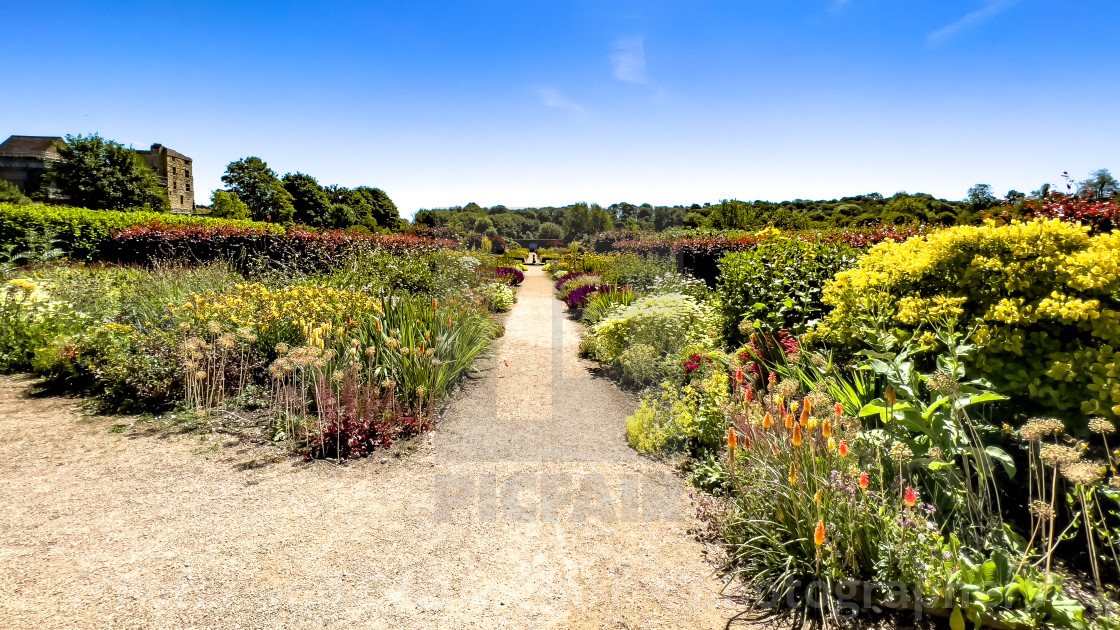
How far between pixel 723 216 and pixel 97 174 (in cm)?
3501

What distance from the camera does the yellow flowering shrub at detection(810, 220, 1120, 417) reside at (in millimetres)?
2756

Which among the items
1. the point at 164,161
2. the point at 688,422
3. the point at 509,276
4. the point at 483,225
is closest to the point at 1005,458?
the point at 688,422

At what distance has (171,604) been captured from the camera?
2.42m

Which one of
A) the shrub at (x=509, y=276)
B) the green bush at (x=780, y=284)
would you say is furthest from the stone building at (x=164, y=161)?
the green bush at (x=780, y=284)

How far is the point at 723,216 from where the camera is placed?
78.0ft

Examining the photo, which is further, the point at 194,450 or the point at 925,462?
the point at 194,450

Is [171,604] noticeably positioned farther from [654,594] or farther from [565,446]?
[565,446]

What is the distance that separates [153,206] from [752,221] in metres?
37.4

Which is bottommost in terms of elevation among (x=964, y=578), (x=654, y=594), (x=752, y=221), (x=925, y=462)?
(x=654, y=594)

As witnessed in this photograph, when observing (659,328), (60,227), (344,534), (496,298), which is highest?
(60,227)

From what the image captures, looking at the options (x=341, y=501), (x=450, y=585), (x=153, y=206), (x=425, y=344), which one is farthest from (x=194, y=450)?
(x=153, y=206)

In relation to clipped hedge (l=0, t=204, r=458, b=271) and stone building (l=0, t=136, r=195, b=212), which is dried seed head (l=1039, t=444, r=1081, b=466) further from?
stone building (l=0, t=136, r=195, b=212)

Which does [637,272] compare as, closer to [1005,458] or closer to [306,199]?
[1005,458]

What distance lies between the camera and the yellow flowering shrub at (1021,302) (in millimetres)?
2756
